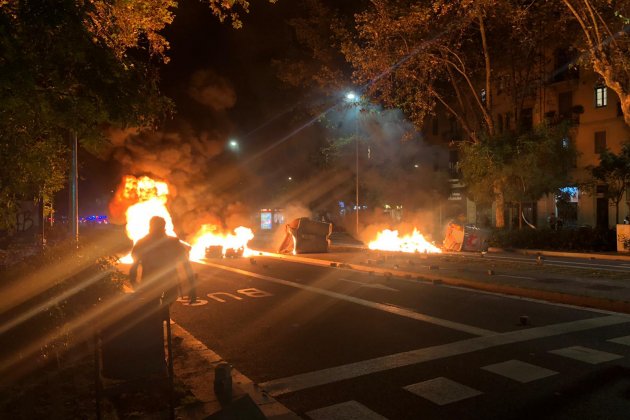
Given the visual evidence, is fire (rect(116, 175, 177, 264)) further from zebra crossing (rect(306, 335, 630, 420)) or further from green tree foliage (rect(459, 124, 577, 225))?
green tree foliage (rect(459, 124, 577, 225))

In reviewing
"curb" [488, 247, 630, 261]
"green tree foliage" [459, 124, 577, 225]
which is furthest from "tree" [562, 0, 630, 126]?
"green tree foliage" [459, 124, 577, 225]

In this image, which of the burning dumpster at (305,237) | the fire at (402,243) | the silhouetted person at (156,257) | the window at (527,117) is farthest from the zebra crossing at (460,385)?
the window at (527,117)

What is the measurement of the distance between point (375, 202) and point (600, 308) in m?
25.9

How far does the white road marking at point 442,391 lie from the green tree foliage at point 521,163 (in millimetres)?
19242

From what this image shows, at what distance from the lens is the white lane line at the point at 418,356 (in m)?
5.17

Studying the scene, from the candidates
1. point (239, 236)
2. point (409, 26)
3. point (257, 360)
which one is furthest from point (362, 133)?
point (257, 360)

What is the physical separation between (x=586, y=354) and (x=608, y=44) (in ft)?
47.2

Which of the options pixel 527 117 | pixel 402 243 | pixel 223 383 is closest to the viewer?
pixel 223 383

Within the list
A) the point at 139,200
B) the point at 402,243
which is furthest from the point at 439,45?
the point at 139,200

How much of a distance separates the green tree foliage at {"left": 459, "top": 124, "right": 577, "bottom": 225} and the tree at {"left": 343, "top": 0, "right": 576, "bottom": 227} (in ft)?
1.29

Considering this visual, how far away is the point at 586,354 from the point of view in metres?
5.89

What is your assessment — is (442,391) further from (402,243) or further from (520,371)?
(402,243)

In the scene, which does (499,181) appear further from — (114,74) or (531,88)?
(114,74)

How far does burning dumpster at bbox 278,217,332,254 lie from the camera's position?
65.8ft
